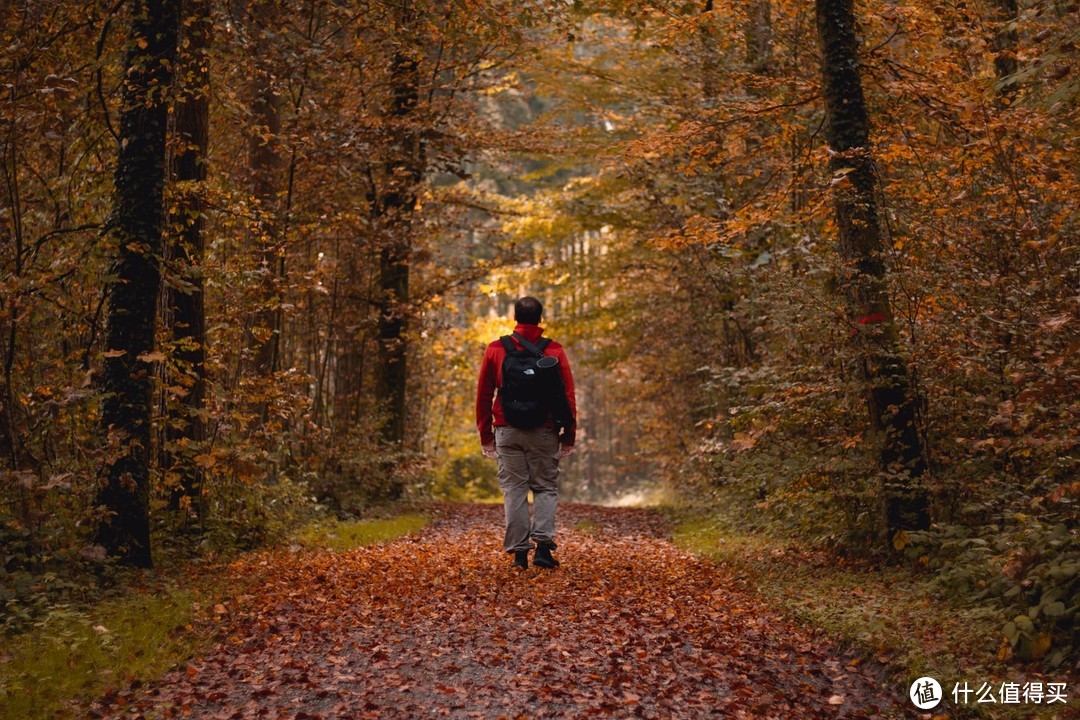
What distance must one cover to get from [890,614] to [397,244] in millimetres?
10756

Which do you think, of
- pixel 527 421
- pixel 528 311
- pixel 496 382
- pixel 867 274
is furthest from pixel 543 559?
pixel 867 274

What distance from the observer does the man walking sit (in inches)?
323

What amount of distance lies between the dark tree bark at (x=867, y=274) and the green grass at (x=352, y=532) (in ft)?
18.9

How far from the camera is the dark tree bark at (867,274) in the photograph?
738 centimetres

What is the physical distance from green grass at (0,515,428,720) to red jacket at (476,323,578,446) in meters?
2.56

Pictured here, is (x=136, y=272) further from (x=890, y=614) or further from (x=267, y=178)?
(x=890, y=614)

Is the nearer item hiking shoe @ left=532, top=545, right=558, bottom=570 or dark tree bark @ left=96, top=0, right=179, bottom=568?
dark tree bark @ left=96, top=0, right=179, bottom=568

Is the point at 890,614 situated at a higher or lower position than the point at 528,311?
lower

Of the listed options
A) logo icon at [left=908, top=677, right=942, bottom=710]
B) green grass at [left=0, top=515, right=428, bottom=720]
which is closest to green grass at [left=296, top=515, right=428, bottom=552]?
green grass at [left=0, top=515, right=428, bottom=720]

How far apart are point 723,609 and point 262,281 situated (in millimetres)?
5732

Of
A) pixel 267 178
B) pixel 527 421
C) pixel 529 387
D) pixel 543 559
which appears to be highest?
pixel 267 178

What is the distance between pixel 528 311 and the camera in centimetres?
838

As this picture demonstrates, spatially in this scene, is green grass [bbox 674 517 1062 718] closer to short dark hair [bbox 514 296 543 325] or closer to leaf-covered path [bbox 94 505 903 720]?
leaf-covered path [bbox 94 505 903 720]

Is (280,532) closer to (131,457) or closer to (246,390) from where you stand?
(246,390)
